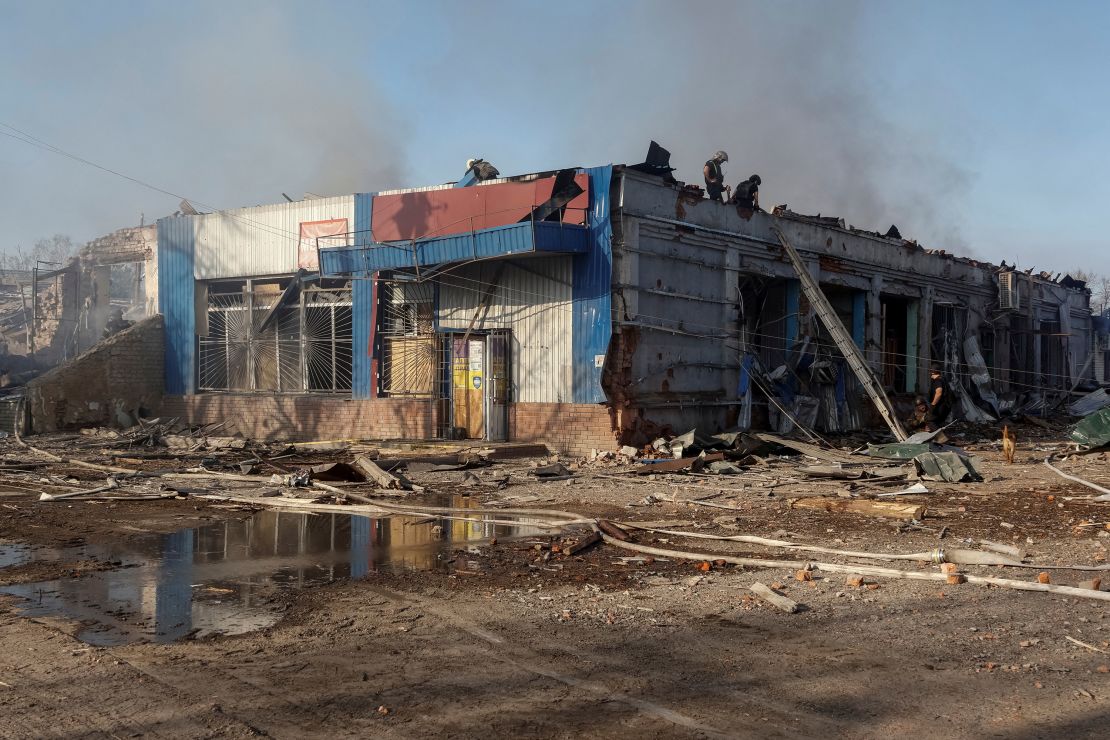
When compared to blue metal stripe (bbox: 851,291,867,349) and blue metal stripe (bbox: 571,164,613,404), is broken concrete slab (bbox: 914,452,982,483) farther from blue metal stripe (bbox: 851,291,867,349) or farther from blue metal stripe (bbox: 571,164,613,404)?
blue metal stripe (bbox: 851,291,867,349)

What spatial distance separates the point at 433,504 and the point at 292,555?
335cm

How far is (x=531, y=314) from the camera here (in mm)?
18797

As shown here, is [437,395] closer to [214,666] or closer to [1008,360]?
[214,666]

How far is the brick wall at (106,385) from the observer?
896 inches

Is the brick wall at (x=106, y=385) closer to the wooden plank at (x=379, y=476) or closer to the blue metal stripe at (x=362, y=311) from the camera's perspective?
the blue metal stripe at (x=362, y=311)

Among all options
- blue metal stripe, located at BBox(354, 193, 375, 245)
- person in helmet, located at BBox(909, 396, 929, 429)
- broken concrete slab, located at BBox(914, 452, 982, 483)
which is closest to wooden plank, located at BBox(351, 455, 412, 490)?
broken concrete slab, located at BBox(914, 452, 982, 483)

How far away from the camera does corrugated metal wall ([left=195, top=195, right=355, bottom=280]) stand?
71.4ft

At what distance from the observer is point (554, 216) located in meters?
18.0

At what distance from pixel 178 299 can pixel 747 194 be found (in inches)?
579

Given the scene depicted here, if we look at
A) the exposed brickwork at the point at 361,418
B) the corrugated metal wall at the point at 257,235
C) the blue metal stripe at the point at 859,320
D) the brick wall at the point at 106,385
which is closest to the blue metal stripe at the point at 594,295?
the exposed brickwork at the point at 361,418

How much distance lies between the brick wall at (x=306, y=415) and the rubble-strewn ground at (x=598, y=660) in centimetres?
1181

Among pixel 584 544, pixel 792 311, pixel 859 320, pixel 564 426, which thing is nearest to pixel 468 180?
pixel 564 426

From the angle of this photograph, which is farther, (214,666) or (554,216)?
(554,216)

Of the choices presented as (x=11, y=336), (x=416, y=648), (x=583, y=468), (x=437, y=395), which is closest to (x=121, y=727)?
(x=416, y=648)
